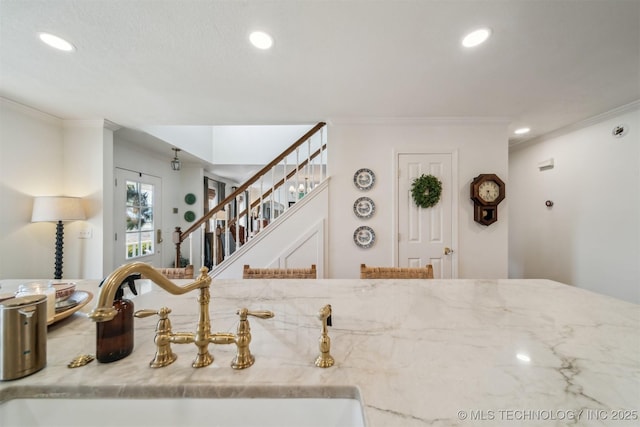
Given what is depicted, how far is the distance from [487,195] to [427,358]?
2.69 metres

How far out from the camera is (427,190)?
2674 mm

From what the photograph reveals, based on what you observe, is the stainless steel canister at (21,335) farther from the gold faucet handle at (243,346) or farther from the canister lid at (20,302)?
the gold faucet handle at (243,346)

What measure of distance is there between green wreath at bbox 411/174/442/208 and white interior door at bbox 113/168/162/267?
4.17m

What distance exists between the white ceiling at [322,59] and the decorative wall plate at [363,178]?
2.18ft

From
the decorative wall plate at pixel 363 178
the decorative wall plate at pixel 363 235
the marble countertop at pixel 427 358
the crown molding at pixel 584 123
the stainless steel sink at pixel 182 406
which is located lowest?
the stainless steel sink at pixel 182 406

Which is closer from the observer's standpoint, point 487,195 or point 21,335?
point 21,335

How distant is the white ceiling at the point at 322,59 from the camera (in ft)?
4.10

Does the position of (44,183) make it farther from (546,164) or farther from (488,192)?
(546,164)

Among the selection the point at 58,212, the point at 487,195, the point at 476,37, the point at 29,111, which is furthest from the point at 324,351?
the point at 29,111

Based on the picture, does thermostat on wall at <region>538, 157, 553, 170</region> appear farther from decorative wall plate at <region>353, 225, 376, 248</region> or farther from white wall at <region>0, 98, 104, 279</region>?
white wall at <region>0, 98, 104, 279</region>

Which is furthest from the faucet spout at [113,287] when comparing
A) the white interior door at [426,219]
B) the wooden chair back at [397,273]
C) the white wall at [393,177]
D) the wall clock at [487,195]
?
the wall clock at [487,195]

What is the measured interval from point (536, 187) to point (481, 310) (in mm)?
3683

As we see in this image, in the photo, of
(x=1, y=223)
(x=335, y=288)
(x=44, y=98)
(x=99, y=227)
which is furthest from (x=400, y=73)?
(x=1, y=223)

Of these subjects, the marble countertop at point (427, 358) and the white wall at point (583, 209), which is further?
the white wall at point (583, 209)
